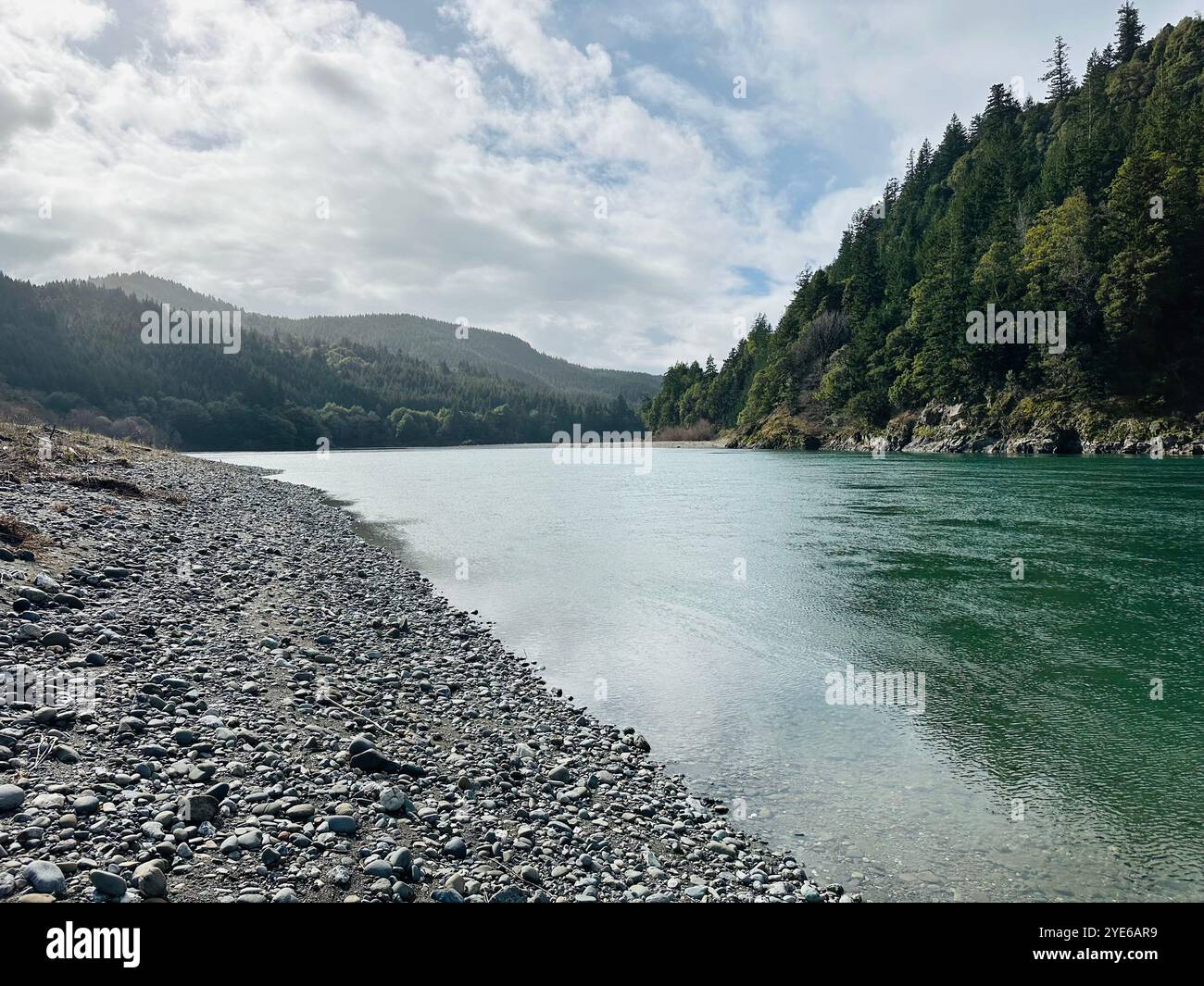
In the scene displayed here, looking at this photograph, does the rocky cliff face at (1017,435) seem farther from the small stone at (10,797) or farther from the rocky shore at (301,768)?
the small stone at (10,797)

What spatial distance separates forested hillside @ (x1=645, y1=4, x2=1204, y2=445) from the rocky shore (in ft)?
291

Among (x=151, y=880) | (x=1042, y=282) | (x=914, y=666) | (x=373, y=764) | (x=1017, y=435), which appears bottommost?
(x=914, y=666)

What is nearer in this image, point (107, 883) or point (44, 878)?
point (44, 878)

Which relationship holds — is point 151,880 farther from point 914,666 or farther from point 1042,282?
point 1042,282

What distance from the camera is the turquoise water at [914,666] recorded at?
883 centimetres

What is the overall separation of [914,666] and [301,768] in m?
13.1

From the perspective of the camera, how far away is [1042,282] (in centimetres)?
9262

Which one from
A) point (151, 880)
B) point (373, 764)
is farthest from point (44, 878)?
point (373, 764)

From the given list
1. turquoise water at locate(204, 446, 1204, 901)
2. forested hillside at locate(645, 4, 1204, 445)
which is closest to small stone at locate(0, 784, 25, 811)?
turquoise water at locate(204, 446, 1204, 901)

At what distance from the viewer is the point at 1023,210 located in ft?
363

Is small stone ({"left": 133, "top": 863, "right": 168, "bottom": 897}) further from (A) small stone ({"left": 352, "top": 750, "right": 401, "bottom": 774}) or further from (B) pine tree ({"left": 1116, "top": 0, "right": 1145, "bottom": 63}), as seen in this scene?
(B) pine tree ({"left": 1116, "top": 0, "right": 1145, "bottom": 63})
